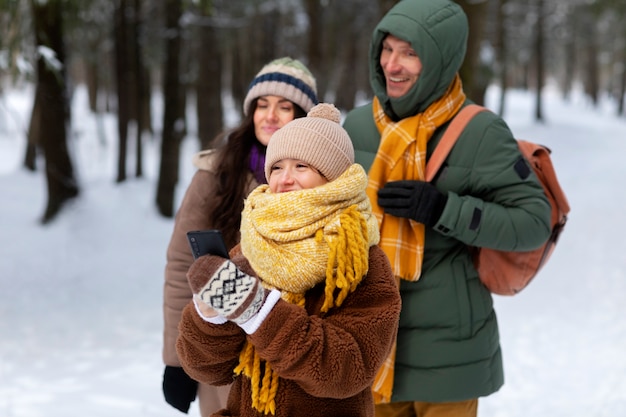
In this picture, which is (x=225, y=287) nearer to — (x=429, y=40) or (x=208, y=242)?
(x=208, y=242)

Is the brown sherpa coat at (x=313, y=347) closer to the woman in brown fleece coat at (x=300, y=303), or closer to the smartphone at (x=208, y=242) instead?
the woman in brown fleece coat at (x=300, y=303)

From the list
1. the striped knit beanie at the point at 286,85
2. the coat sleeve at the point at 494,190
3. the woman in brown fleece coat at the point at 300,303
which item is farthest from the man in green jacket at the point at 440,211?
the woman in brown fleece coat at the point at 300,303

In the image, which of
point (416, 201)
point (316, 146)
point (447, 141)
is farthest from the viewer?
point (447, 141)

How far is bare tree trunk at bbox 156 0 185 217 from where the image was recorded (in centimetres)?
1047

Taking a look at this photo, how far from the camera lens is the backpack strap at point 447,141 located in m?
2.56

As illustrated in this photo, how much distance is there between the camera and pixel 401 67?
2.63 metres

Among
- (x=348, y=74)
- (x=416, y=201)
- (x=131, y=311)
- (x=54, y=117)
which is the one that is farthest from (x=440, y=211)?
(x=348, y=74)

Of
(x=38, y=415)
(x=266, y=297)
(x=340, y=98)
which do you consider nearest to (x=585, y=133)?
(x=340, y=98)

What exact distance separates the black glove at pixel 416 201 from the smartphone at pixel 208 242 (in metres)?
1.05

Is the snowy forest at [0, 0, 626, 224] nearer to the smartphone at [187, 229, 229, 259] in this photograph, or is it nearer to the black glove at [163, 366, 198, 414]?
the black glove at [163, 366, 198, 414]

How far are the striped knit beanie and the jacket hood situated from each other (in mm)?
368

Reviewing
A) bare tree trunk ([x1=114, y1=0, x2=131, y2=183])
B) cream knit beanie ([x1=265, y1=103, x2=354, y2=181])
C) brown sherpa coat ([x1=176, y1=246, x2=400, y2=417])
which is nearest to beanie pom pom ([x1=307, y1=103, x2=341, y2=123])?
cream knit beanie ([x1=265, y1=103, x2=354, y2=181])

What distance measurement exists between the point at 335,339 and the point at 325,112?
76cm

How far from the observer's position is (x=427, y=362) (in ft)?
8.55
